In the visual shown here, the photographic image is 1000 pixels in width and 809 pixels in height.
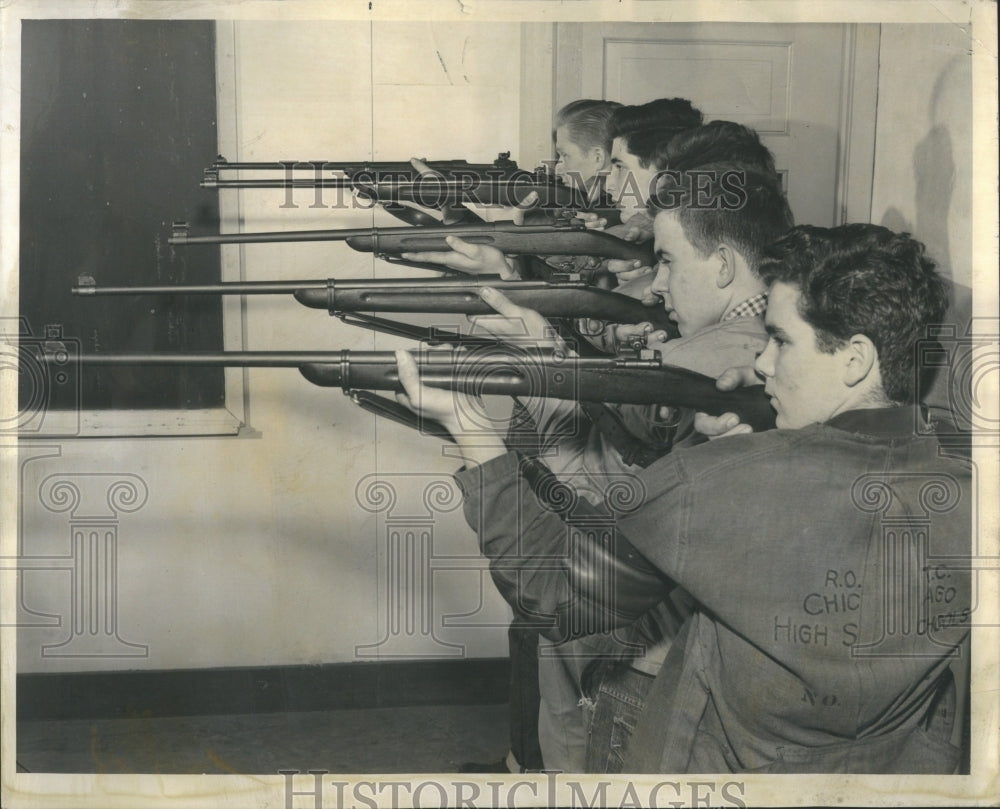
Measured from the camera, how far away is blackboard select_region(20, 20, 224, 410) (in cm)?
193

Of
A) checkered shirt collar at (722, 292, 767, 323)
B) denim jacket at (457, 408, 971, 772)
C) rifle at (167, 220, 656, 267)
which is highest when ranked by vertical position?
rifle at (167, 220, 656, 267)

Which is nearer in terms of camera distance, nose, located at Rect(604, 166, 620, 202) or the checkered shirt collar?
the checkered shirt collar

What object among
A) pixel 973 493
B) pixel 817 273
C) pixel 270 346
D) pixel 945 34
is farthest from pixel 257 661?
pixel 945 34

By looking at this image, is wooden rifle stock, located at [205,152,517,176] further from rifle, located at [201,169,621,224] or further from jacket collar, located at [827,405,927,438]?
jacket collar, located at [827,405,927,438]

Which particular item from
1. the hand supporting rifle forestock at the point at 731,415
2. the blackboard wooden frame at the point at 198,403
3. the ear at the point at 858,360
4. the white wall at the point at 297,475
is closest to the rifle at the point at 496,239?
the white wall at the point at 297,475

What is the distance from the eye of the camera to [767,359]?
6.07ft

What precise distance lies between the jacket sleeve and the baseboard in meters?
0.18

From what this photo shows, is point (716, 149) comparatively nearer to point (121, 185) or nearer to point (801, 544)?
point (801, 544)

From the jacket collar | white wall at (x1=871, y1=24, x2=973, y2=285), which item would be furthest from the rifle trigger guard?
white wall at (x1=871, y1=24, x2=973, y2=285)

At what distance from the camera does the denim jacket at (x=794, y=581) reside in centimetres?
181

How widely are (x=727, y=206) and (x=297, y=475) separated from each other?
0.91 metres

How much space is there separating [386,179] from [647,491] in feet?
2.38

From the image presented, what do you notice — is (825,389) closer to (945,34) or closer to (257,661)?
(945,34)

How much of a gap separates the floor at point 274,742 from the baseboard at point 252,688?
2cm
